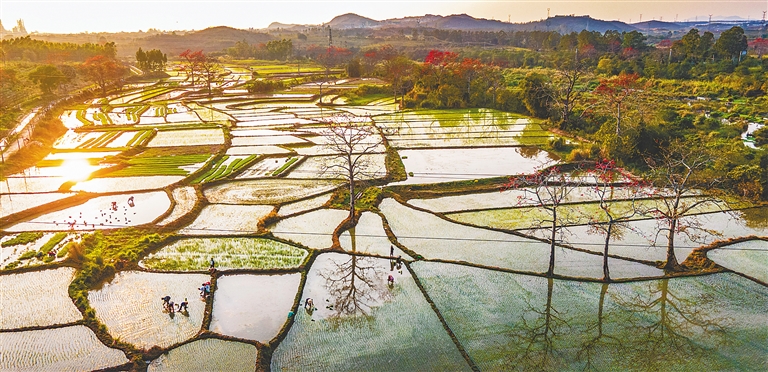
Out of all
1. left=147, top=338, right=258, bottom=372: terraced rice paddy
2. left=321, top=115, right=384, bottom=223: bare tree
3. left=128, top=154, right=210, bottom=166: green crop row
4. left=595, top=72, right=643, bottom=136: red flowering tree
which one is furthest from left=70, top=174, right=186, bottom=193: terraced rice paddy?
left=595, top=72, right=643, bottom=136: red flowering tree

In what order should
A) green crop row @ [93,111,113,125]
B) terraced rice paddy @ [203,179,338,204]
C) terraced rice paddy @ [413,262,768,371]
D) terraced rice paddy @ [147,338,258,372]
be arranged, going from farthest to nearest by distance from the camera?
green crop row @ [93,111,113,125]
terraced rice paddy @ [203,179,338,204]
terraced rice paddy @ [413,262,768,371]
terraced rice paddy @ [147,338,258,372]

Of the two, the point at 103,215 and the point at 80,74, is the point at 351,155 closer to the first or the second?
the point at 103,215

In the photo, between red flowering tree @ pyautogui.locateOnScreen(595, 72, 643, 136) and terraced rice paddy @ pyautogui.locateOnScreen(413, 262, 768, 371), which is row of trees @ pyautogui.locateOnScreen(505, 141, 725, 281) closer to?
terraced rice paddy @ pyautogui.locateOnScreen(413, 262, 768, 371)

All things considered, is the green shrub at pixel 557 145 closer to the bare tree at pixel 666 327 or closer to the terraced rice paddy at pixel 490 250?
the terraced rice paddy at pixel 490 250

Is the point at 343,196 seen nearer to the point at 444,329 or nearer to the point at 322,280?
the point at 322,280

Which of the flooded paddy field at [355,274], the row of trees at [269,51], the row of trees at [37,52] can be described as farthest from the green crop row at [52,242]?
the row of trees at [269,51]

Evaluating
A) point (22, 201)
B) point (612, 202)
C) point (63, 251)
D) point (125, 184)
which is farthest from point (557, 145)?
point (22, 201)

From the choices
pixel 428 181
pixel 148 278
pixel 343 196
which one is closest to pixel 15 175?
pixel 148 278
